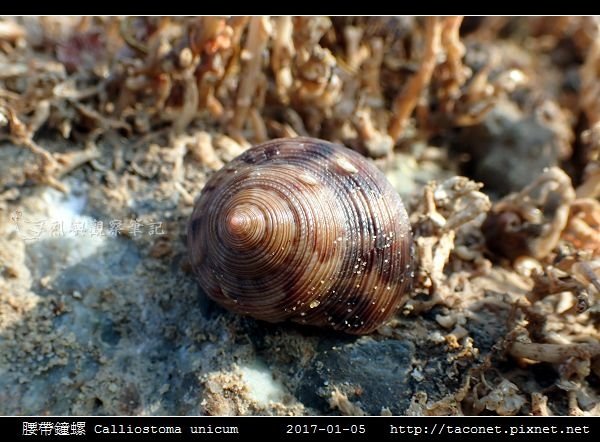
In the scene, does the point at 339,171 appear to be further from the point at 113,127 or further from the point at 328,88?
the point at 113,127

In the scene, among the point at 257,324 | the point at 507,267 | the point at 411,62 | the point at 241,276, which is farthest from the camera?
the point at 411,62

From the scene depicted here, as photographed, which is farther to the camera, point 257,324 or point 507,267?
point 507,267

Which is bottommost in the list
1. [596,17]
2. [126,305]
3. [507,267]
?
[126,305]

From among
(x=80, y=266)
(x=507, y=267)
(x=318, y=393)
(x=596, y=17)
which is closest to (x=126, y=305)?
(x=80, y=266)
